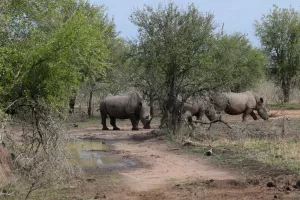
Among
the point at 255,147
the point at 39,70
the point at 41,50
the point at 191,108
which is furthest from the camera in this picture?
the point at 191,108

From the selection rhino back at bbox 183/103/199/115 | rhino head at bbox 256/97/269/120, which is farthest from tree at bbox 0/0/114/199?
rhino head at bbox 256/97/269/120

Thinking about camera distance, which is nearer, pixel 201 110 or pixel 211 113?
pixel 201 110

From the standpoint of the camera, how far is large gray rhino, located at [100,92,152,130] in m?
30.1

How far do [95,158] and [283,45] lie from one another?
94.3 feet

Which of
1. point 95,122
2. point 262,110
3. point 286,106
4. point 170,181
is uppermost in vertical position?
point 286,106

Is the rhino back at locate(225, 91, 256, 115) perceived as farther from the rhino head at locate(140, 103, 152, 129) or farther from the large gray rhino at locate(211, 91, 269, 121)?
the rhino head at locate(140, 103, 152, 129)

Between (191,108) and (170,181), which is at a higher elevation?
(191,108)

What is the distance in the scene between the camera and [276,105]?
42.1 m

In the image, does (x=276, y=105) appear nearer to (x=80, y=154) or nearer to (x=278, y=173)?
(x=80, y=154)

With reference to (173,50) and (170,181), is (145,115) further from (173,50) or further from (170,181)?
(170,181)

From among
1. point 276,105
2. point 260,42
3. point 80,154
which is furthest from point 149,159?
point 260,42

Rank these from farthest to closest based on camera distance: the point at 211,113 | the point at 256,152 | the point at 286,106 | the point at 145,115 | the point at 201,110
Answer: the point at 286,106 → the point at 145,115 → the point at 211,113 → the point at 201,110 → the point at 256,152

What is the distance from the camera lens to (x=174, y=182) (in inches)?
537

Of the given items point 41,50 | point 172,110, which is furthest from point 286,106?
point 41,50
